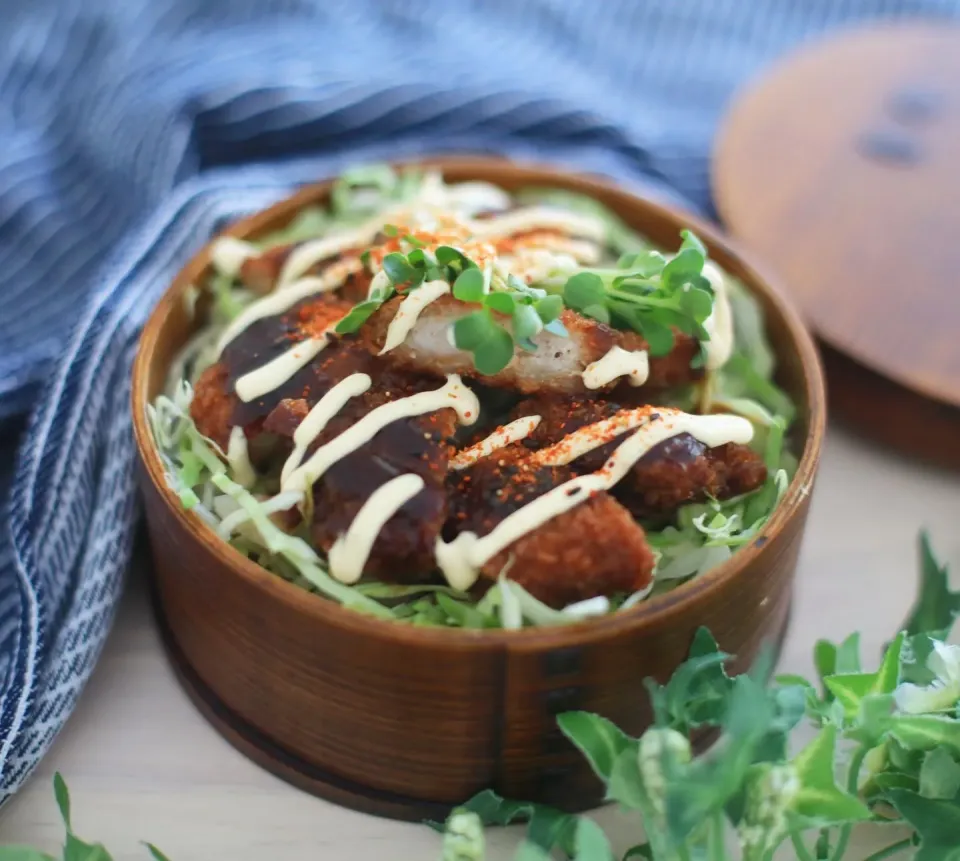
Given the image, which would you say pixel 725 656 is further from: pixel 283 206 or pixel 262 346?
pixel 283 206

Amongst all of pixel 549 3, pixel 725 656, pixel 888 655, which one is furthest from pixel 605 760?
pixel 549 3

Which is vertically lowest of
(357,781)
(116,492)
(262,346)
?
(357,781)

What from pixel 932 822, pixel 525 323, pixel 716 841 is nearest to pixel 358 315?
pixel 525 323

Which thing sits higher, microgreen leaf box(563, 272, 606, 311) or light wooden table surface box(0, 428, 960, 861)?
microgreen leaf box(563, 272, 606, 311)

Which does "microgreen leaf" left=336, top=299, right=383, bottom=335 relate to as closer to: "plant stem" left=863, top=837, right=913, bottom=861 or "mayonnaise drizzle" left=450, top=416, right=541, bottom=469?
"mayonnaise drizzle" left=450, top=416, right=541, bottom=469

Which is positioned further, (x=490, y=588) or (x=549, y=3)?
(x=549, y=3)

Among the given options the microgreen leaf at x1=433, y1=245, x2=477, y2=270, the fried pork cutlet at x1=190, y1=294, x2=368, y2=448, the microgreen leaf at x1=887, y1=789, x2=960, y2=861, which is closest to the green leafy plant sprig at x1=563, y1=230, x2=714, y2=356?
the microgreen leaf at x1=433, y1=245, x2=477, y2=270
